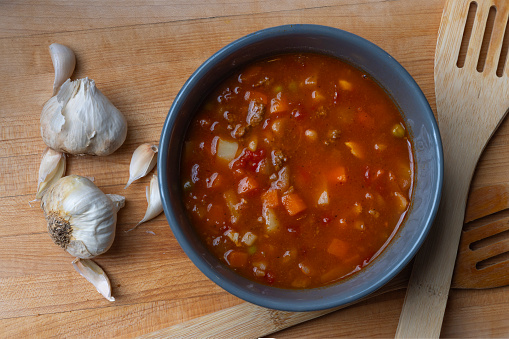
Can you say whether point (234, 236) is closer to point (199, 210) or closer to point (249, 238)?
point (249, 238)

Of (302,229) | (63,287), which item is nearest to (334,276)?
(302,229)

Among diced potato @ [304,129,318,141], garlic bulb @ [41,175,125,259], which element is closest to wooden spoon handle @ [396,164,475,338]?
diced potato @ [304,129,318,141]

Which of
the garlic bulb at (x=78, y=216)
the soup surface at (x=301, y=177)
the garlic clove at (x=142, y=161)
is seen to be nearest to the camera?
the soup surface at (x=301, y=177)

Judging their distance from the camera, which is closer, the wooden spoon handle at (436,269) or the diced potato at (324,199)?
the diced potato at (324,199)

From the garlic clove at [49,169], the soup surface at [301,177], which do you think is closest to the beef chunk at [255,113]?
the soup surface at [301,177]

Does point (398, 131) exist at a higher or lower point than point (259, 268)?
higher

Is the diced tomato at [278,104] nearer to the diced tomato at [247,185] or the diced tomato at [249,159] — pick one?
the diced tomato at [249,159]

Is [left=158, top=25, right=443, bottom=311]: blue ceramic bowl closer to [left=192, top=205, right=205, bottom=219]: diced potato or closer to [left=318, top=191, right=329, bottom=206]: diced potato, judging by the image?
[left=192, top=205, right=205, bottom=219]: diced potato

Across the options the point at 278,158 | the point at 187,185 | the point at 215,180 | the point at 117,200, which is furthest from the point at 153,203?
the point at 278,158

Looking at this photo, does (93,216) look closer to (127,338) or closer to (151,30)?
(127,338)
